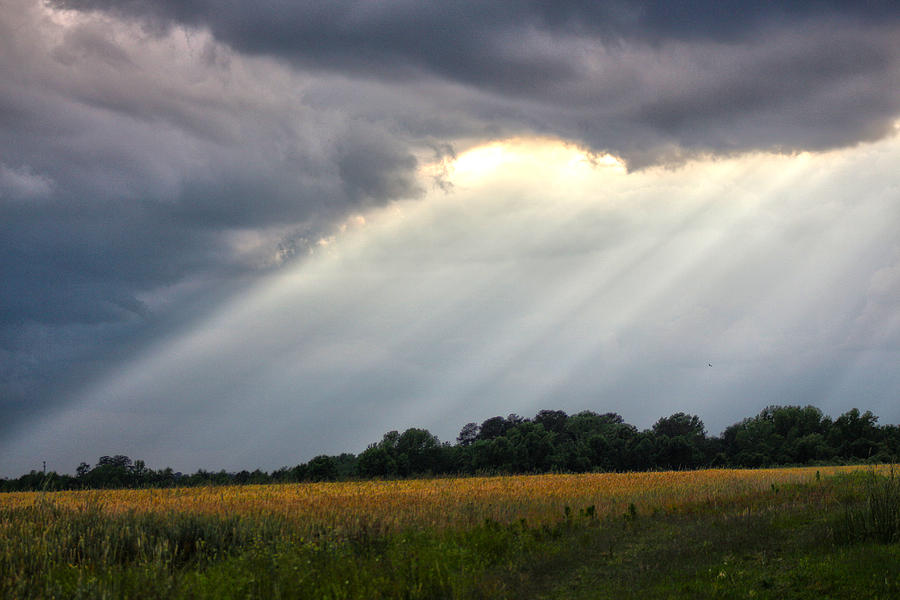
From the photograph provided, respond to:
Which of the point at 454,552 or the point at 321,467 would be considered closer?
the point at 454,552

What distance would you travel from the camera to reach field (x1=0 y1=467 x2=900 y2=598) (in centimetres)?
1347

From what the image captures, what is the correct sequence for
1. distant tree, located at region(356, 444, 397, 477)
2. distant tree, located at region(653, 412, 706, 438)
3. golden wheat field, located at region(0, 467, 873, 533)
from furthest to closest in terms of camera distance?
distant tree, located at region(653, 412, 706, 438)
distant tree, located at region(356, 444, 397, 477)
golden wheat field, located at region(0, 467, 873, 533)

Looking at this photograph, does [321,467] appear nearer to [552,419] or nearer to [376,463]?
[376,463]

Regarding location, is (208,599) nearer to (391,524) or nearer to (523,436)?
(391,524)

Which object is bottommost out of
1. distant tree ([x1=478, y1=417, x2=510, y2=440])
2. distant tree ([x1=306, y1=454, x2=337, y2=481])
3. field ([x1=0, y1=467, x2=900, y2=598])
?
field ([x1=0, y1=467, x2=900, y2=598])

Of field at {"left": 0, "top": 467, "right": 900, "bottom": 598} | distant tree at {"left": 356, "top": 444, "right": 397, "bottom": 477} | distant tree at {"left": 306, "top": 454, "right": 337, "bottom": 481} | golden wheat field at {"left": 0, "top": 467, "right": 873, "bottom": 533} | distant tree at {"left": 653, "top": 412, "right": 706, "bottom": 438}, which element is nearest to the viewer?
field at {"left": 0, "top": 467, "right": 900, "bottom": 598}

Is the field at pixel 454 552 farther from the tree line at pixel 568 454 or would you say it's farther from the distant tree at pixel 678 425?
the distant tree at pixel 678 425

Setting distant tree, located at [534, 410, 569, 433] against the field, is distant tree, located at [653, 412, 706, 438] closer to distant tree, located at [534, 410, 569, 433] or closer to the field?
distant tree, located at [534, 410, 569, 433]

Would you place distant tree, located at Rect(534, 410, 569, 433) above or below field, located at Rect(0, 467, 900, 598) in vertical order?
above

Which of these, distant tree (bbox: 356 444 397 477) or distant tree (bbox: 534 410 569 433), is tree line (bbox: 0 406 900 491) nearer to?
distant tree (bbox: 356 444 397 477)

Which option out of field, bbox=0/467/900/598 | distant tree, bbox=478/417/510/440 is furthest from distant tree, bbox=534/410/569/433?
field, bbox=0/467/900/598

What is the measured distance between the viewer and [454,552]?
16.6 metres

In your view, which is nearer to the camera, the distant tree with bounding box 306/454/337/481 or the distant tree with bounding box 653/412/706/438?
the distant tree with bounding box 306/454/337/481

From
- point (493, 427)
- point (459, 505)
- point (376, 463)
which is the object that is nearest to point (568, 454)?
point (376, 463)
